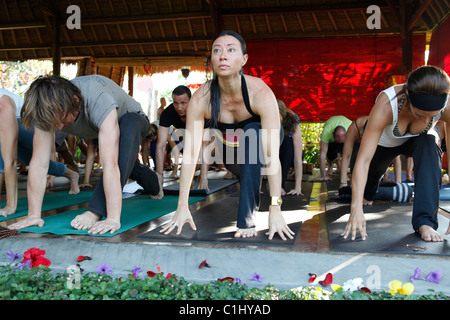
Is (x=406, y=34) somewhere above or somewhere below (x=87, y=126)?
above

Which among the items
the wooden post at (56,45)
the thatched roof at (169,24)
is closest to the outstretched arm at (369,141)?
the thatched roof at (169,24)

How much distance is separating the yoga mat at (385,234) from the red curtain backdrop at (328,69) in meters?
4.92

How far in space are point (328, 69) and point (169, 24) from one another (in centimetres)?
311

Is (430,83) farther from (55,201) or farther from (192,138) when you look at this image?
(55,201)

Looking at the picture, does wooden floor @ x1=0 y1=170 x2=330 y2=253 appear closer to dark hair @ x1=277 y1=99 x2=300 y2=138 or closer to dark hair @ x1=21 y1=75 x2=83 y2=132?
Answer: dark hair @ x1=21 y1=75 x2=83 y2=132

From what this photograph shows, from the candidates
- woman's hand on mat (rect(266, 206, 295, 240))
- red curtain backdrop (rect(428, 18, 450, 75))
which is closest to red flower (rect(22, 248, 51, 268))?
woman's hand on mat (rect(266, 206, 295, 240))

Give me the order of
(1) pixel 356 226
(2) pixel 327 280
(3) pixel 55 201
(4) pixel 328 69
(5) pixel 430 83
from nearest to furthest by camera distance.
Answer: (2) pixel 327 280
(5) pixel 430 83
(1) pixel 356 226
(3) pixel 55 201
(4) pixel 328 69

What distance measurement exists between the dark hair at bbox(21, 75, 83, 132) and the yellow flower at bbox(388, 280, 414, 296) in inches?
63.0

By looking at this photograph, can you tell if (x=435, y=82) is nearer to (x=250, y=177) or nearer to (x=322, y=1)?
(x=250, y=177)

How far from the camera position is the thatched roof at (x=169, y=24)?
6.96 m

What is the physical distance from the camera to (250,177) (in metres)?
2.04

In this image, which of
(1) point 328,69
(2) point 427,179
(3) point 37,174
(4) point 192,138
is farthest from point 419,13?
(3) point 37,174

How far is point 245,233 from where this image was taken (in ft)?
6.40
